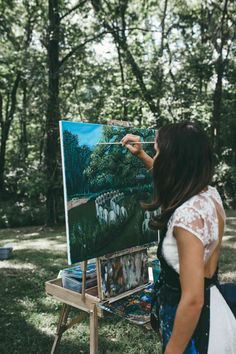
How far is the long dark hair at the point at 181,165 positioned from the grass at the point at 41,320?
2.12m

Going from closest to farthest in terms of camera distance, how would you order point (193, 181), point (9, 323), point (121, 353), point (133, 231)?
point (193, 181) → point (133, 231) → point (121, 353) → point (9, 323)

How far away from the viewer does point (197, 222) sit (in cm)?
132

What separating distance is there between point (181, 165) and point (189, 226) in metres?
0.23

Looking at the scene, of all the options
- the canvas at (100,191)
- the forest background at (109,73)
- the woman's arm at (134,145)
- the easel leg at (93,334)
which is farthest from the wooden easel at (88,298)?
the forest background at (109,73)

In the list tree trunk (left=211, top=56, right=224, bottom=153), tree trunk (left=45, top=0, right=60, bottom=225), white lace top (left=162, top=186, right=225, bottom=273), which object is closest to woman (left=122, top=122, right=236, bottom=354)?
white lace top (left=162, top=186, right=225, bottom=273)

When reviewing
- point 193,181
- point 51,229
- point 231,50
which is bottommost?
point 51,229

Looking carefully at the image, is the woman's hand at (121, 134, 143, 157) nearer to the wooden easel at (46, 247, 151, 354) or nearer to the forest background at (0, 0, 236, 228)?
the wooden easel at (46, 247, 151, 354)

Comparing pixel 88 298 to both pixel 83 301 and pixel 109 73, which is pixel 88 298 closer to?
pixel 83 301

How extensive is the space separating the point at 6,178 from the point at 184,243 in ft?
46.0

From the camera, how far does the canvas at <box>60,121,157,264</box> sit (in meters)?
2.23

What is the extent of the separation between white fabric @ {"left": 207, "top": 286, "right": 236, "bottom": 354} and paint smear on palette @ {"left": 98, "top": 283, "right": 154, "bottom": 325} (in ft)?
2.04

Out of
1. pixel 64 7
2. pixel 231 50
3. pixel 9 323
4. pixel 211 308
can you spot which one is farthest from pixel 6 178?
pixel 211 308

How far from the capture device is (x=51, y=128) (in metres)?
8.80

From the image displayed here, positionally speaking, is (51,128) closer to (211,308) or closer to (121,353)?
(121,353)
